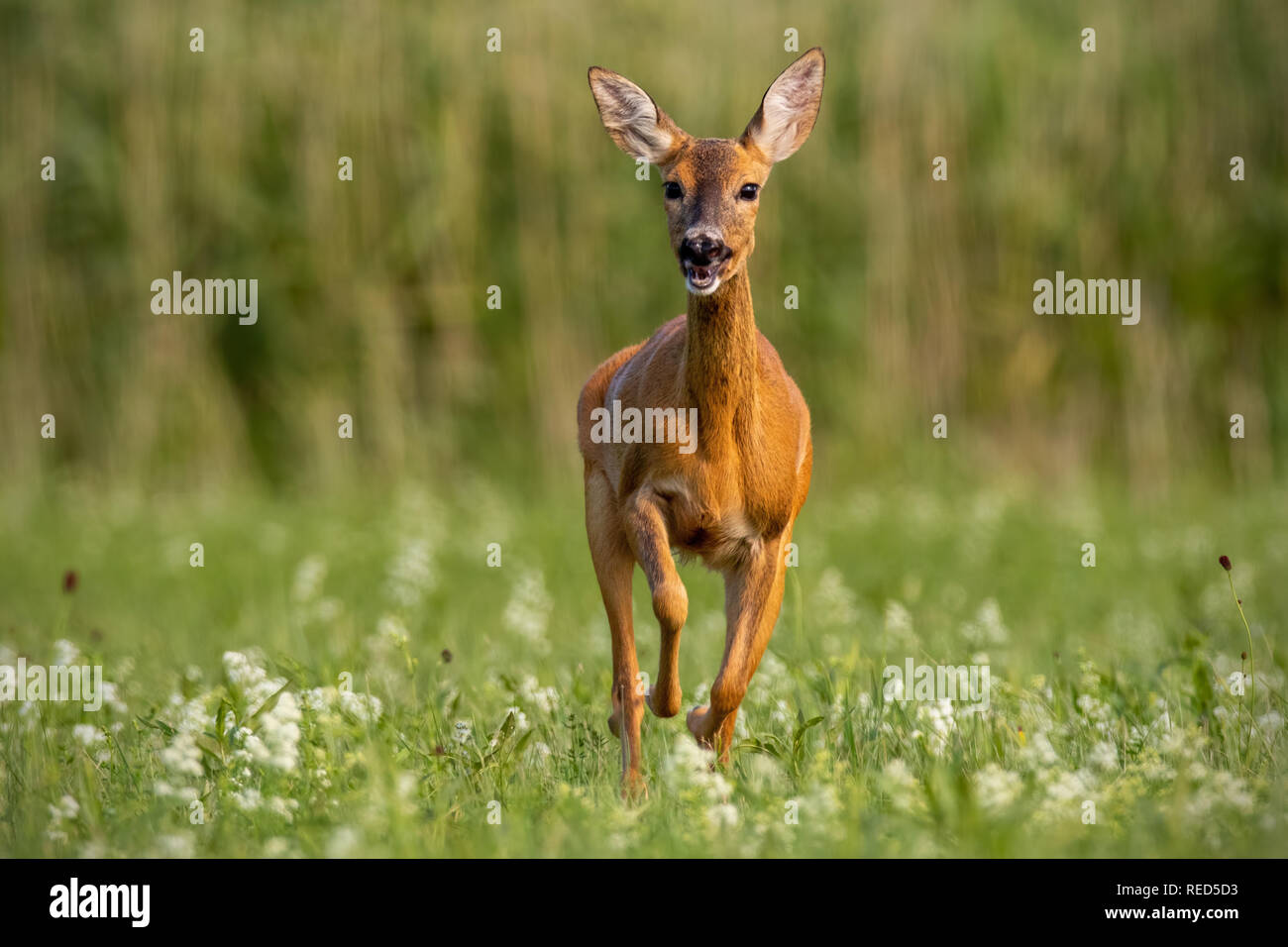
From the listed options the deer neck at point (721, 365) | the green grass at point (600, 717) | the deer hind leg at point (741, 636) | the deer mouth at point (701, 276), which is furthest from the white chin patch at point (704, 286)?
the green grass at point (600, 717)

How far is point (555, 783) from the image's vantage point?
527 centimetres

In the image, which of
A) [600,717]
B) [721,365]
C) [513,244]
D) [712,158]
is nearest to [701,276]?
[721,365]

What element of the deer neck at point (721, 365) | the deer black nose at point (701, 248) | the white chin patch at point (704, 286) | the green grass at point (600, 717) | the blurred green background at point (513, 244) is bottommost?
the green grass at point (600, 717)

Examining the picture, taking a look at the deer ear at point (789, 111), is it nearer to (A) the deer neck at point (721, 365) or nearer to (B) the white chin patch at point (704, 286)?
(A) the deer neck at point (721, 365)

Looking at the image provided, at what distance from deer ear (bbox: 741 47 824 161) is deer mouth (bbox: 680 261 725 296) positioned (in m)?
0.67

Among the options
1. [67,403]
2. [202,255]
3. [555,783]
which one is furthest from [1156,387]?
[555,783]

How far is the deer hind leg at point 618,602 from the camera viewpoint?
18.0 ft

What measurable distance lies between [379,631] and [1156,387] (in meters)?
8.66

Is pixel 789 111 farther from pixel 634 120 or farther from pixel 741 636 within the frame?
pixel 741 636

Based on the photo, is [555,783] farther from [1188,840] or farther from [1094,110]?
[1094,110]

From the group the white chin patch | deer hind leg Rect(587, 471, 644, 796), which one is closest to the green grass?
deer hind leg Rect(587, 471, 644, 796)

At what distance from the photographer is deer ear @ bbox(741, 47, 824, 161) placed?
19.2 ft

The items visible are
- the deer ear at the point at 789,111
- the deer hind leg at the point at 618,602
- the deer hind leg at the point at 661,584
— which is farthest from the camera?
the deer ear at the point at 789,111

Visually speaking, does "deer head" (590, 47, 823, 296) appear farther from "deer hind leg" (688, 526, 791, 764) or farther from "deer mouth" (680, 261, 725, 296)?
"deer hind leg" (688, 526, 791, 764)
